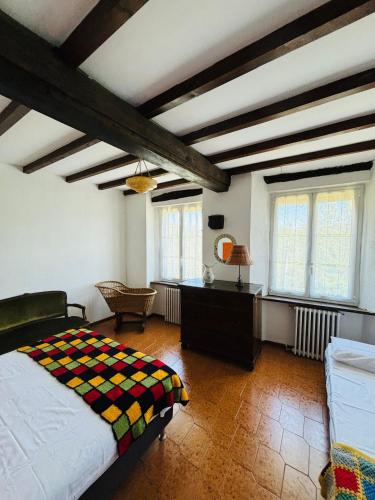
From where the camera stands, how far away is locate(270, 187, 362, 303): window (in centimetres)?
274

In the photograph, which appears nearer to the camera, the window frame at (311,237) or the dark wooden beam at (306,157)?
the dark wooden beam at (306,157)

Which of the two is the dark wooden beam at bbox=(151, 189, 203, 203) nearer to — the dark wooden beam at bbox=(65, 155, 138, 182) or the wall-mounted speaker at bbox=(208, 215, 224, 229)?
the wall-mounted speaker at bbox=(208, 215, 224, 229)

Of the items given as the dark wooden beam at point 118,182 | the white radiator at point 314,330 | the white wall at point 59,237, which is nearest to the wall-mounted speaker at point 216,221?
the dark wooden beam at point 118,182

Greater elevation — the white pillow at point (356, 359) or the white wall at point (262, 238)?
the white wall at point (262, 238)

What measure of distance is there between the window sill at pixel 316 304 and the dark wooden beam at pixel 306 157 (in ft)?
5.92

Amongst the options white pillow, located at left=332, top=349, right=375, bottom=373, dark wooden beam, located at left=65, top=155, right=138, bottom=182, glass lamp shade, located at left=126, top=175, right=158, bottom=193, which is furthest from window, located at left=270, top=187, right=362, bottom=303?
dark wooden beam, located at left=65, top=155, right=138, bottom=182

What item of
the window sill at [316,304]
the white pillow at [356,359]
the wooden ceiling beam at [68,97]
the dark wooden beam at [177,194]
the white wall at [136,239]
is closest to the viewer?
the wooden ceiling beam at [68,97]

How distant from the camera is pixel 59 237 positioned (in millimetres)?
3355

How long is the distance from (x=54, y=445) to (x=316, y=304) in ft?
9.65

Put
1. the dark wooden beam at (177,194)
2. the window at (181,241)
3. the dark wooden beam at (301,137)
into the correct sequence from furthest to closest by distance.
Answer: the window at (181,241) < the dark wooden beam at (177,194) < the dark wooden beam at (301,137)

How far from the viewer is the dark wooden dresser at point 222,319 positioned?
2.50 meters

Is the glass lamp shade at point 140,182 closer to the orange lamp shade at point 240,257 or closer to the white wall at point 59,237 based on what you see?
the orange lamp shade at point 240,257

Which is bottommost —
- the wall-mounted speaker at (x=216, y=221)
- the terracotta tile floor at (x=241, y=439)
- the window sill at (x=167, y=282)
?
the terracotta tile floor at (x=241, y=439)

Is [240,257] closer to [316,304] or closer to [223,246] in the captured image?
[223,246]
